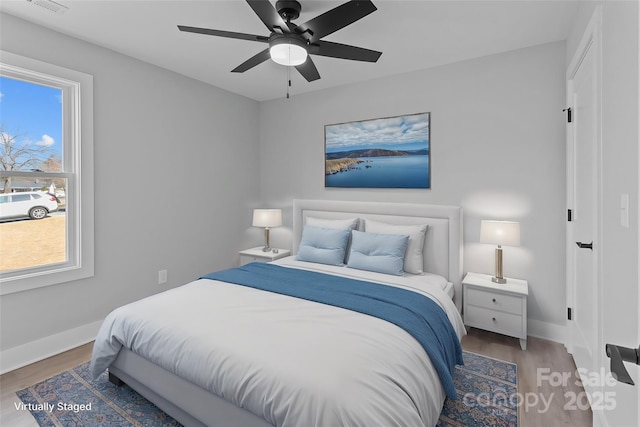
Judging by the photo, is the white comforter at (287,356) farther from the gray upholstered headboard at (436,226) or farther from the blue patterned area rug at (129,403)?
the gray upholstered headboard at (436,226)

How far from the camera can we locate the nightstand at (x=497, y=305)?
2.70 metres

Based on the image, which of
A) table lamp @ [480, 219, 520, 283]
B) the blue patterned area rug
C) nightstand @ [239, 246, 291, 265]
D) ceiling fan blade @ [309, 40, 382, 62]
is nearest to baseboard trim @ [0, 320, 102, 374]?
the blue patterned area rug

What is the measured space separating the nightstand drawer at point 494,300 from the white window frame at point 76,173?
3.42m

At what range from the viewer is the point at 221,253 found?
416cm

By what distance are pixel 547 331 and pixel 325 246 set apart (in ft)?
7.06

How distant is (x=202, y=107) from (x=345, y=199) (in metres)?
2.03

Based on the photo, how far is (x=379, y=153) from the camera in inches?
146

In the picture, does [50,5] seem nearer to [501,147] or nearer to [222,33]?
[222,33]

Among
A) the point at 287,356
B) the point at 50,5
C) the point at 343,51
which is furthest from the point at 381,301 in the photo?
the point at 50,5

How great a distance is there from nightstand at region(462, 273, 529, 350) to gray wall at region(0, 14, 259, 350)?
2.90m

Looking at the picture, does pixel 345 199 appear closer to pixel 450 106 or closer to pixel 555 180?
pixel 450 106

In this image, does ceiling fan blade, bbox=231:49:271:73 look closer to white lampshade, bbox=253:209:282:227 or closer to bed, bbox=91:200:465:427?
bed, bbox=91:200:465:427

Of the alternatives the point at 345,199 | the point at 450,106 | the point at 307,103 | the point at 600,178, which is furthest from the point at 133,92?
the point at 600,178

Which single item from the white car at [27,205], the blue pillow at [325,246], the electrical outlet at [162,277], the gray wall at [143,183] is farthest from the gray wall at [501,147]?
the white car at [27,205]
